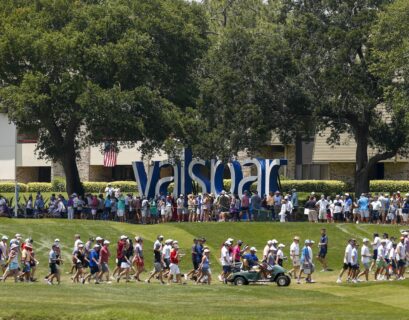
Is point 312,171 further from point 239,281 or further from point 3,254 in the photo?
point 3,254

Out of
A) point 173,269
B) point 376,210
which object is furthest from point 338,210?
point 173,269

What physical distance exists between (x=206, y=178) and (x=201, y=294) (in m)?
25.8

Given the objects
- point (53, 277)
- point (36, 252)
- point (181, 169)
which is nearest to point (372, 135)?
point (181, 169)

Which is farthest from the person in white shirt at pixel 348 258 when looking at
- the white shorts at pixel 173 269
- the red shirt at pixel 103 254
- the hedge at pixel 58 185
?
the hedge at pixel 58 185

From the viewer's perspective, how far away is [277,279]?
41.2 m

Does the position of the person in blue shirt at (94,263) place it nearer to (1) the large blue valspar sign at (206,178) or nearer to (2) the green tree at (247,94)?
(1) the large blue valspar sign at (206,178)

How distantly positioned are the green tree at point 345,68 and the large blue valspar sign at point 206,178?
554 centimetres

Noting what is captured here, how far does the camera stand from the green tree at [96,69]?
61594mm

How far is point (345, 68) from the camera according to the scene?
211 ft

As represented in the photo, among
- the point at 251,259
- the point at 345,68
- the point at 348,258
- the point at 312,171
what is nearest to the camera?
the point at 251,259

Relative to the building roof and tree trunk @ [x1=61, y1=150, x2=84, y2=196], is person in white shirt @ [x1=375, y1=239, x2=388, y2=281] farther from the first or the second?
the building roof

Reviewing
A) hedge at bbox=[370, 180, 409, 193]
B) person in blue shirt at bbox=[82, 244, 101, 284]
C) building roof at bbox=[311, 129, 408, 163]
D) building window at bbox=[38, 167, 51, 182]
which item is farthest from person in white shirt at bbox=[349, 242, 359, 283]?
building window at bbox=[38, 167, 51, 182]

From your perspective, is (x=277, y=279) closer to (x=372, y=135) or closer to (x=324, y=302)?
(x=324, y=302)

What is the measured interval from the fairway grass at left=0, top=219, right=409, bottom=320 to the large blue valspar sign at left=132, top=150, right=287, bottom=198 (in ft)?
23.4
